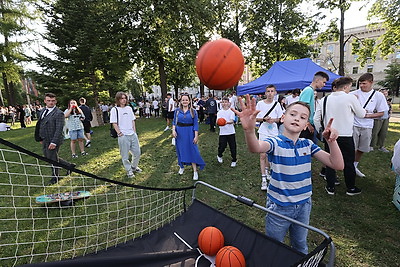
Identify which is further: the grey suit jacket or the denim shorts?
the denim shorts

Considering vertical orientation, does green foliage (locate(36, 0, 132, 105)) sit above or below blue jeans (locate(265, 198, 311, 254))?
above

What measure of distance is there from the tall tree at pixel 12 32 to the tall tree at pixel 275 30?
860 inches

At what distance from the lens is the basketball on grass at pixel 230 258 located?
2.43 metres

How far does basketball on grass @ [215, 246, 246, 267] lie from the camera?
243cm

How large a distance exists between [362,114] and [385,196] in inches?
73.2

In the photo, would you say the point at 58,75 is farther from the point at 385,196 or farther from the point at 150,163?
the point at 385,196

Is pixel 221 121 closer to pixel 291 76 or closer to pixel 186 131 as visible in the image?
pixel 186 131

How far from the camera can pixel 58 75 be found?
15234mm

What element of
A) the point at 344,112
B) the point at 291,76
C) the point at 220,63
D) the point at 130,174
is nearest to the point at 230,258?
the point at 220,63

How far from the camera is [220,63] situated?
2.63 m

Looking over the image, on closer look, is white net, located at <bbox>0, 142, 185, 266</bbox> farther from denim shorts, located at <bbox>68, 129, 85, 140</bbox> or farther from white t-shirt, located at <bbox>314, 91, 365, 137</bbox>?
white t-shirt, located at <bbox>314, 91, 365, 137</bbox>

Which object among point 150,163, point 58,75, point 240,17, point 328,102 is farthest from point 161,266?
point 240,17

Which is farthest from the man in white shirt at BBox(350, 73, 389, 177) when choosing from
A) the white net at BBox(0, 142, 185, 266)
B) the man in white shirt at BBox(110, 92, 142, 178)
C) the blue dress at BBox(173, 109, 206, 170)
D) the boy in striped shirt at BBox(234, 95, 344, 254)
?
the man in white shirt at BBox(110, 92, 142, 178)

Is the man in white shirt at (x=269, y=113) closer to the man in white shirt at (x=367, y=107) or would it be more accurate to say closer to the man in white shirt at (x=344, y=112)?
the man in white shirt at (x=344, y=112)
